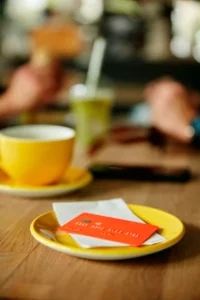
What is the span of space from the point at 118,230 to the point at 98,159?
0.48 meters

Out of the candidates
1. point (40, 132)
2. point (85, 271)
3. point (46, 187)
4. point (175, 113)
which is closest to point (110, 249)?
point (85, 271)

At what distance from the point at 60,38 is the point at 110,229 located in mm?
2248

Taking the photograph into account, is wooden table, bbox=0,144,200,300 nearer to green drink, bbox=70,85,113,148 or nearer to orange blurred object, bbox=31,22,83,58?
green drink, bbox=70,85,113,148

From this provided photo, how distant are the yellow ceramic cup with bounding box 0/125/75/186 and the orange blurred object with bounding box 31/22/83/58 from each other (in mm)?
1815

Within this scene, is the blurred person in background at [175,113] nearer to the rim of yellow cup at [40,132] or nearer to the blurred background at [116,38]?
the rim of yellow cup at [40,132]

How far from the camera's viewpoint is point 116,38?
2703 mm

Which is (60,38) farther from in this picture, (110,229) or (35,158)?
(110,229)

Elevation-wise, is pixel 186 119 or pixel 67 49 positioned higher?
pixel 186 119

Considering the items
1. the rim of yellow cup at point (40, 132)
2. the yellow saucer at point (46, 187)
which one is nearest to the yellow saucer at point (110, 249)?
the yellow saucer at point (46, 187)

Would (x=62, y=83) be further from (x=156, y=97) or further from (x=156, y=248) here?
(x=156, y=248)

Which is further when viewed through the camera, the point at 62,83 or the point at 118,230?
the point at 62,83

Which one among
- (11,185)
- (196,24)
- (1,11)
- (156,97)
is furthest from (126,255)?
(1,11)

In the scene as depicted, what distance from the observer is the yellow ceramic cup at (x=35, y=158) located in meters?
0.70

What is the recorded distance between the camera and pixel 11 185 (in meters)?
0.72
